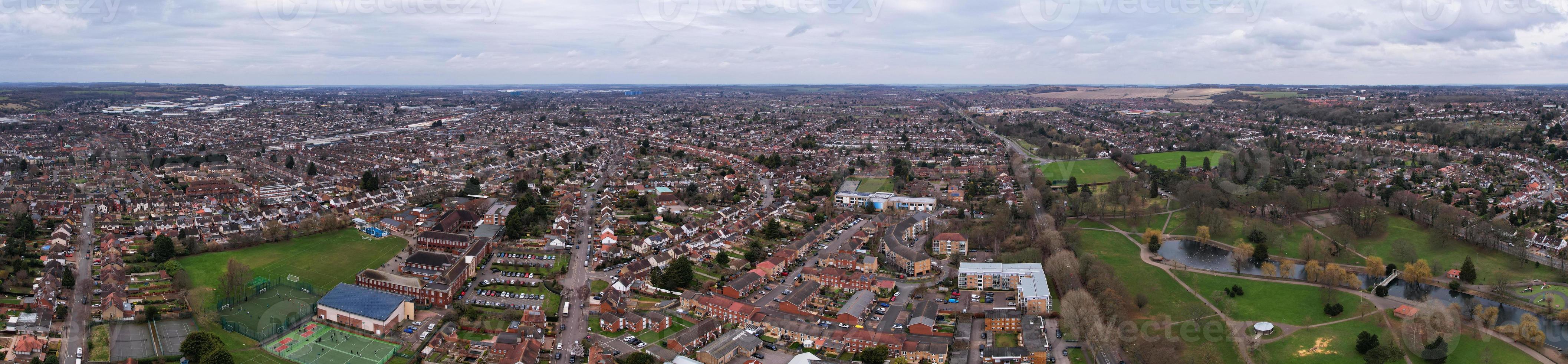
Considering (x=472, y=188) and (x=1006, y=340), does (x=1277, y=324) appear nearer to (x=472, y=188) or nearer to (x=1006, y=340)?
(x=1006, y=340)

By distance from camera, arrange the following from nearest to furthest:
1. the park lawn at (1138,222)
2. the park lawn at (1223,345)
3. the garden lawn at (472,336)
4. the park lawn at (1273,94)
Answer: the park lawn at (1223,345) < the garden lawn at (472,336) < the park lawn at (1138,222) < the park lawn at (1273,94)

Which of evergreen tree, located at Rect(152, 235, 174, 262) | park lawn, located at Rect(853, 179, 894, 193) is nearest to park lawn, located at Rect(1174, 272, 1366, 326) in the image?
park lawn, located at Rect(853, 179, 894, 193)

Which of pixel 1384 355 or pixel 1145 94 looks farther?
pixel 1145 94

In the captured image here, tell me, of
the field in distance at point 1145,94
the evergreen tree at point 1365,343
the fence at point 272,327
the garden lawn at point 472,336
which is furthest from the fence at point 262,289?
the field in distance at point 1145,94

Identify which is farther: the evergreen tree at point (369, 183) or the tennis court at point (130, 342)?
the evergreen tree at point (369, 183)

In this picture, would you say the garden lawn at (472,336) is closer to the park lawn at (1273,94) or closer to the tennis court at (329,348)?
the tennis court at (329,348)

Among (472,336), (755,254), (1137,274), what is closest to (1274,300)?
(1137,274)
